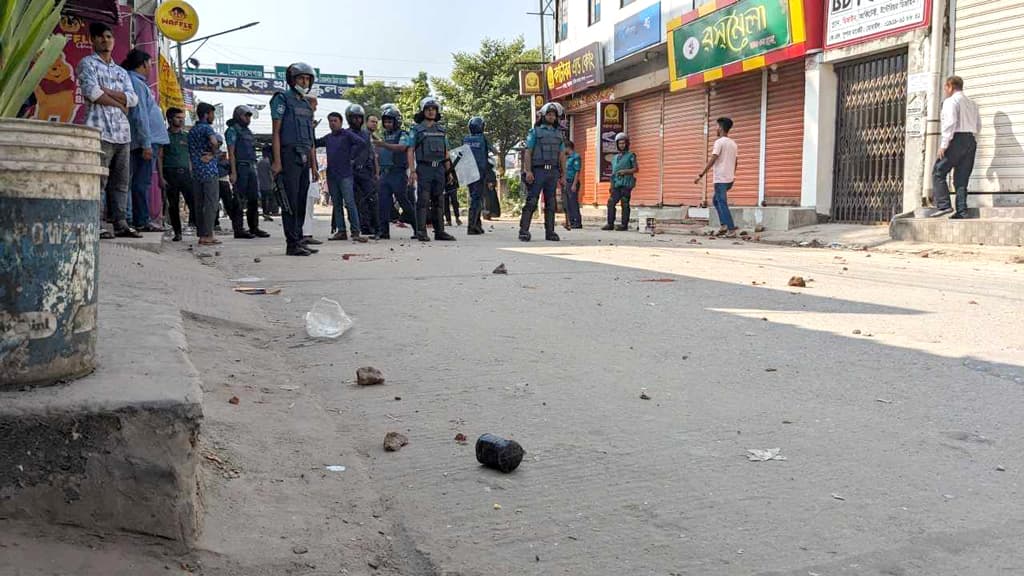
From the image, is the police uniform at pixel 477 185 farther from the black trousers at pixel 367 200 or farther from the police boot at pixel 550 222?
the police boot at pixel 550 222

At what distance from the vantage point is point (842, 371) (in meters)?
3.56

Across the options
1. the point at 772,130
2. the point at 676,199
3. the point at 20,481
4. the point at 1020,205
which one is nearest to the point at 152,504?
the point at 20,481

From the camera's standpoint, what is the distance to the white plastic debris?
251 cm

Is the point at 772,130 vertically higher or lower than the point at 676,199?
higher

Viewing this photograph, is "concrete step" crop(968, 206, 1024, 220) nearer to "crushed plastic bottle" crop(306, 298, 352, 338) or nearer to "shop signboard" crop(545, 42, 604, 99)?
"crushed plastic bottle" crop(306, 298, 352, 338)

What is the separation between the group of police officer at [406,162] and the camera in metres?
7.81

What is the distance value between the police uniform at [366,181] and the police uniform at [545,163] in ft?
6.59

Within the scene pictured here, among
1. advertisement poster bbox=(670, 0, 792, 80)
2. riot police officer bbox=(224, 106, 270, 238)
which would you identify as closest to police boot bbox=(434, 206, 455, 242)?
riot police officer bbox=(224, 106, 270, 238)

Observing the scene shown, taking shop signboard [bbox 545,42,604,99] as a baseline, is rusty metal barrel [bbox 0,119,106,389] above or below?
below

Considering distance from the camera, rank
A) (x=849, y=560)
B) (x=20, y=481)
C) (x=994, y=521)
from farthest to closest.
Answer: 1. (x=994, y=521)
2. (x=849, y=560)
3. (x=20, y=481)

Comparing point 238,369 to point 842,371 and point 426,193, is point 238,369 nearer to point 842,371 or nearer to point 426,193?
point 842,371

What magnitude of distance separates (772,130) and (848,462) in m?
13.4

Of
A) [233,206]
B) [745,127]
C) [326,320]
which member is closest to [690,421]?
[326,320]

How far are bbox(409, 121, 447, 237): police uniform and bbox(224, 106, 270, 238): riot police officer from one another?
2241 millimetres
